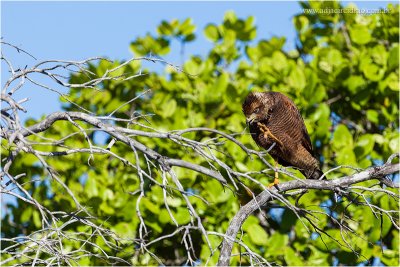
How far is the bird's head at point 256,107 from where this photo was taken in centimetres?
460

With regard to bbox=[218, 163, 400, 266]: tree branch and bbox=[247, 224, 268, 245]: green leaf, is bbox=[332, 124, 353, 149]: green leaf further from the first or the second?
bbox=[218, 163, 400, 266]: tree branch

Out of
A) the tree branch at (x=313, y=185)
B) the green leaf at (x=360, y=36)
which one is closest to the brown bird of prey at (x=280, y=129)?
the tree branch at (x=313, y=185)

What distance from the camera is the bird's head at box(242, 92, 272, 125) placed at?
460 cm

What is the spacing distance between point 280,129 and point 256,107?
1.03ft

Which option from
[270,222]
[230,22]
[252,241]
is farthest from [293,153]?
[230,22]

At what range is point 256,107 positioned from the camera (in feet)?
15.1

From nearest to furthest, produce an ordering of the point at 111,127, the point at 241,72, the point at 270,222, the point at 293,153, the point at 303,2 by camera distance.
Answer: the point at 111,127, the point at 293,153, the point at 270,222, the point at 241,72, the point at 303,2

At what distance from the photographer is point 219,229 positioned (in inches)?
228

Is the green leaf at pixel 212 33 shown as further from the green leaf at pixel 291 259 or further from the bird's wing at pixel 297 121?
the green leaf at pixel 291 259

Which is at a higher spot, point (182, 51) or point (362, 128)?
point (182, 51)

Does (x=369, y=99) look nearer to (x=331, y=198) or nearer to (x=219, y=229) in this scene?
(x=331, y=198)

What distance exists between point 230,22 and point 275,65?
2.48 feet

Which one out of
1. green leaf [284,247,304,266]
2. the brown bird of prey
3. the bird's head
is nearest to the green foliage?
green leaf [284,247,304,266]

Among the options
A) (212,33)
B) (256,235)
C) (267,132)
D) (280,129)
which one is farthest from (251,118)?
(212,33)
